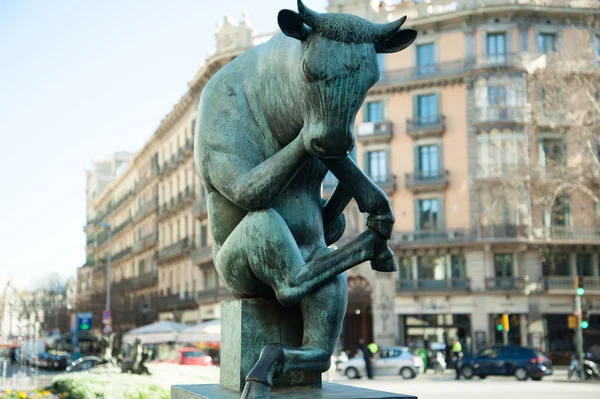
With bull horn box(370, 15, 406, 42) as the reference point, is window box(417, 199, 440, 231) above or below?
above

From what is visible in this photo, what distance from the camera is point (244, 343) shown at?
3.10 metres

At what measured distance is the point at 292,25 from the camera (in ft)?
8.82

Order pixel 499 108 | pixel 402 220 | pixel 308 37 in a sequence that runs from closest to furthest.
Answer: pixel 308 37 → pixel 499 108 → pixel 402 220

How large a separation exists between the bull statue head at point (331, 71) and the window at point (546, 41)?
42.2 m

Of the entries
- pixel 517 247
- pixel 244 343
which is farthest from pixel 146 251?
pixel 244 343

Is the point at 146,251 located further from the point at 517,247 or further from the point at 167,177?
the point at 517,247

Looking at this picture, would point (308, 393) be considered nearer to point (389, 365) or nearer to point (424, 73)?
point (389, 365)

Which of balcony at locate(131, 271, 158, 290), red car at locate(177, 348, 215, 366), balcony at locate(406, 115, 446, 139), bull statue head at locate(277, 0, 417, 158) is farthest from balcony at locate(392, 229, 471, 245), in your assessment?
bull statue head at locate(277, 0, 417, 158)

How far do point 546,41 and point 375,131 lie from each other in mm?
10540

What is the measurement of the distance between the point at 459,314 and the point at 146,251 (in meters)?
37.6

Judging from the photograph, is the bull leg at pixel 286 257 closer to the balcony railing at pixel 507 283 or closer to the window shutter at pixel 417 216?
the balcony railing at pixel 507 283

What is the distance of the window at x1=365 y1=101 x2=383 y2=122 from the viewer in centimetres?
4500

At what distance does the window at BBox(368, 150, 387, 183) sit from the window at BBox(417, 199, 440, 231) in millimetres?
2775

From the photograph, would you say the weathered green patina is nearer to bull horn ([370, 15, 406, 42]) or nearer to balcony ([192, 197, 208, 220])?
bull horn ([370, 15, 406, 42])
